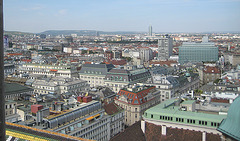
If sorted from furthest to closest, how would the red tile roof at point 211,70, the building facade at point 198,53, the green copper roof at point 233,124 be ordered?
the building facade at point 198,53, the red tile roof at point 211,70, the green copper roof at point 233,124

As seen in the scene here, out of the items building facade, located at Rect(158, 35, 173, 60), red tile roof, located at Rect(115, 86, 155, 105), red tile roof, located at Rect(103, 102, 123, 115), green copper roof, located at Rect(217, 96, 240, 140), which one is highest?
building facade, located at Rect(158, 35, 173, 60)

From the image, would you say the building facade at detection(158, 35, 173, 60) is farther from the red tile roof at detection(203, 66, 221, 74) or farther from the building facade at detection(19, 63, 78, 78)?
the building facade at detection(19, 63, 78, 78)

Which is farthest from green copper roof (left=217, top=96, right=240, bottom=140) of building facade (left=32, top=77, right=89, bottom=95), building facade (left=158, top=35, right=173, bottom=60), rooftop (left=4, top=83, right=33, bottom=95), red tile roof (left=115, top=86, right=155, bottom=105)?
building facade (left=158, top=35, right=173, bottom=60)

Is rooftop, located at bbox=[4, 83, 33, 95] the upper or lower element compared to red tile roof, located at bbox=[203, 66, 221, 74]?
lower

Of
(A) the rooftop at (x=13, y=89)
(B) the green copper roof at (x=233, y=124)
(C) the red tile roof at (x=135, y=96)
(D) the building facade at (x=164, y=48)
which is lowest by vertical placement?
(C) the red tile roof at (x=135, y=96)

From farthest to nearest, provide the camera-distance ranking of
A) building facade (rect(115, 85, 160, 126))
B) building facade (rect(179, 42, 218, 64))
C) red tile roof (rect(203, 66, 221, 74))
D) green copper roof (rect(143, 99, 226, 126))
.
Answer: building facade (rect(179, 42, 218, 64))
red tile roof (rect(203, 66, 221, 74))
building facade (rect(115, 85, 160, 126))
green copper roof (rect(143, 99, 226, 126))

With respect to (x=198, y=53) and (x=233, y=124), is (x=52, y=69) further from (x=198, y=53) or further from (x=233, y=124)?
(x=198, y=53)

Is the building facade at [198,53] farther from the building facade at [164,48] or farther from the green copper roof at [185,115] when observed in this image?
the green copper roof at [185,115]

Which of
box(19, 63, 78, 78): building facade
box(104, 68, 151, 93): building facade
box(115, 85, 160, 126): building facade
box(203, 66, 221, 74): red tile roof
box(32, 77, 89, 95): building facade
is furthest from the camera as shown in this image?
box(203, 66, 221, 74): red tile roof

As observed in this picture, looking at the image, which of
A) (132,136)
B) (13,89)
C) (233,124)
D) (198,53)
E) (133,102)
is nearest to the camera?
(233,124)

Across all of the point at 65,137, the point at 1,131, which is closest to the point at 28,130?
the point at 65,137

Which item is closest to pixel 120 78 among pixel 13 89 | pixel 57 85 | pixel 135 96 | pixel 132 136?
pixel 57 85

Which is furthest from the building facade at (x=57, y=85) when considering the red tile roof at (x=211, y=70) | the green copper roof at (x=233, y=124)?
the green copper roof at (x=233, y=124)

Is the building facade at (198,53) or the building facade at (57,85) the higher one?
the building facade at (198,53)
